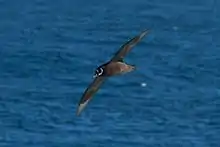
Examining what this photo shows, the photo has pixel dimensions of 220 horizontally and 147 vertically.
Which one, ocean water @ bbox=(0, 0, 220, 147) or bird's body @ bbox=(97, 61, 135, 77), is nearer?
bird's body @ bbox=(97, 61, 135, 77)

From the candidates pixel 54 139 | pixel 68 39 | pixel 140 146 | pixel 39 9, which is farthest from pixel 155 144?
pixel 39 9

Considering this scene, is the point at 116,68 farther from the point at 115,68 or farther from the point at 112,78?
the point at 112,78

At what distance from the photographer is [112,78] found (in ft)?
69.0

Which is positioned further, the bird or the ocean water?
the ocean water

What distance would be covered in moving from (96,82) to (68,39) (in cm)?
1038

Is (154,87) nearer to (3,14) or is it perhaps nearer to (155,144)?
(155,144)

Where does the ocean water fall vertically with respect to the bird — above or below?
above

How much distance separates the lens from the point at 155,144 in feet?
62.0

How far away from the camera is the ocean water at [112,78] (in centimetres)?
1923

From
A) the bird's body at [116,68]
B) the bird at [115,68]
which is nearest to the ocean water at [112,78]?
the bird at [115,68]

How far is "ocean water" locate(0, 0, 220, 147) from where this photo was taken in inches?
757

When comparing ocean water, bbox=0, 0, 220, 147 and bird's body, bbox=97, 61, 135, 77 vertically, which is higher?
→ ocean water, bbox=0, 0, 220, 147

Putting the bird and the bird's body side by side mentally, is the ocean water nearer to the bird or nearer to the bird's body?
the bird

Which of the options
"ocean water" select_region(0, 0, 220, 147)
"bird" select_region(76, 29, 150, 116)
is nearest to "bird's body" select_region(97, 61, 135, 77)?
"bird" select_region(76, 29, 150, 116)
